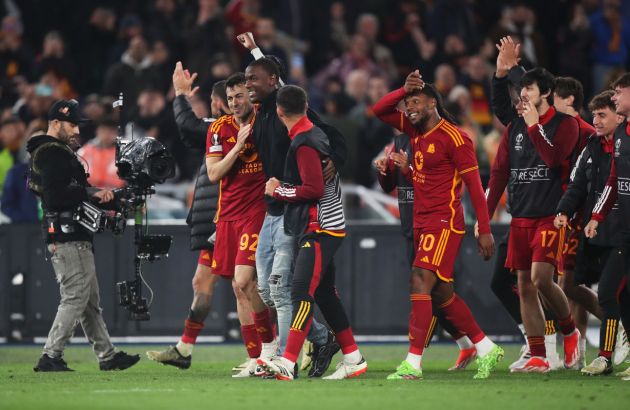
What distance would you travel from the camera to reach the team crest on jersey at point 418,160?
11635 millimetres

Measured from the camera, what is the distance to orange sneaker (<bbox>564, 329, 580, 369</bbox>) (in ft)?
41.3

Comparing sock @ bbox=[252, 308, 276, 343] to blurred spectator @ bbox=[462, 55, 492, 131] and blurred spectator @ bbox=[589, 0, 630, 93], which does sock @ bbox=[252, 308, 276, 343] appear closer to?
blurred spectator @ bbox=[462, 55, 492, 131]

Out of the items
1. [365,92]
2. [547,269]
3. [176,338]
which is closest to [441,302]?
[547,269]

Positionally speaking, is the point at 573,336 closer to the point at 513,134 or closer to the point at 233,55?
the point at 513,134

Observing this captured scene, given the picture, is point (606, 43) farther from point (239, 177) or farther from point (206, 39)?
point (239, 177)

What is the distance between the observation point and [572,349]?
496 inches

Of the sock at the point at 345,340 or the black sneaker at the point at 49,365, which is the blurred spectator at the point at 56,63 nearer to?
the black sneaker at the point at 49,365

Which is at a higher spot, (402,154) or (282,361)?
(402,154)

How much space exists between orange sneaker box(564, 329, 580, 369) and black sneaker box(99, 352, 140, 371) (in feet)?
12.3

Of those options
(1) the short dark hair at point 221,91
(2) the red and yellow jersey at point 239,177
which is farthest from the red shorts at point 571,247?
(1) the short dark hair at point 221,91

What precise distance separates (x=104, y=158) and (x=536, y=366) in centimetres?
731

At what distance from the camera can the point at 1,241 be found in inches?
656

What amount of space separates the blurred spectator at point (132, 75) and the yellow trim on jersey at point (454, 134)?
30.5 ft

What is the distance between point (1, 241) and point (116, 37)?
5.97m
